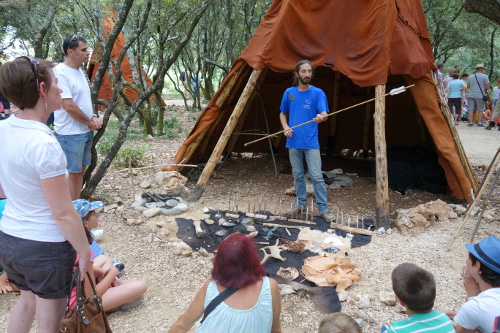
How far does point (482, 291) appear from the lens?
1.94 meters

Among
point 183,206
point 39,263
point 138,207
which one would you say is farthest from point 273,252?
point 39,263

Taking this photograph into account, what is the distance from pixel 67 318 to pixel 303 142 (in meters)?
3.22

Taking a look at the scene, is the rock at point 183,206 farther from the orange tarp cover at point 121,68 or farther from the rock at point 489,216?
the orange tarp cover at point 121,68

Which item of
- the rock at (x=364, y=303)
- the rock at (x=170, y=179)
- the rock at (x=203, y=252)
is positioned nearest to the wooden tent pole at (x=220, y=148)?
the rock at (x=170, y=179)

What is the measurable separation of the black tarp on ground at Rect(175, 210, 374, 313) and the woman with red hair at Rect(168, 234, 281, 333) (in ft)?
4.26

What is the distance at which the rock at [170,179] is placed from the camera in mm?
5523

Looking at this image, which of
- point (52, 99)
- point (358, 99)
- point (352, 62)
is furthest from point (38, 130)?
A: point (358, 99)

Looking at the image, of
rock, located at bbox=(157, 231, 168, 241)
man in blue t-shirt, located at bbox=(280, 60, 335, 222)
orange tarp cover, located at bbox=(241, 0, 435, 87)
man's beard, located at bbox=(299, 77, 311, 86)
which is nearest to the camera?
rock, located at bbox=(157, 231, 168, 241)

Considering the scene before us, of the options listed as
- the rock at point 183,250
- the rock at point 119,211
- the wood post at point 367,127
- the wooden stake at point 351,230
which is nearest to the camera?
the rock at point 183,250

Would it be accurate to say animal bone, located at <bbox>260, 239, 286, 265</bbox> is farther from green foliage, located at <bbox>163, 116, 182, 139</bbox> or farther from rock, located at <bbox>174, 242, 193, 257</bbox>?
green foliage, located at <bbox>163, 116, 182, 139</bbox>

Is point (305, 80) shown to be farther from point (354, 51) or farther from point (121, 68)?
point (121, 68)

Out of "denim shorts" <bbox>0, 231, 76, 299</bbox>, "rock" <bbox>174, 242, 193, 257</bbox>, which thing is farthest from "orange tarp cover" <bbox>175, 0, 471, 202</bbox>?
"denim shorts" <bbox>0, 231, 76, 299</bbox>

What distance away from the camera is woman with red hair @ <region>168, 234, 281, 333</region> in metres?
1.76

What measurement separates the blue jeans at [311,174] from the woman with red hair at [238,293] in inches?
111
